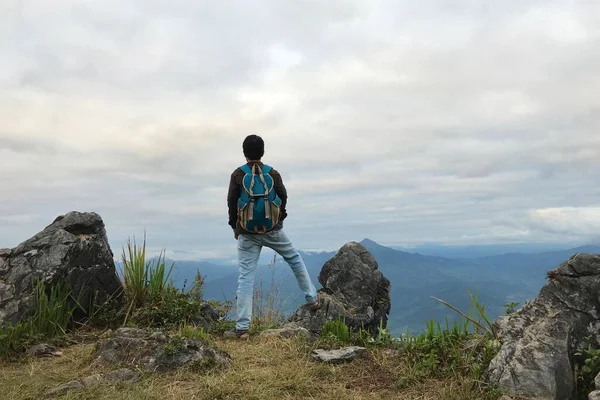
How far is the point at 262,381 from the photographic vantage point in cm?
468

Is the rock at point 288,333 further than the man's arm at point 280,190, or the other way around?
the man's arm at point 280,190

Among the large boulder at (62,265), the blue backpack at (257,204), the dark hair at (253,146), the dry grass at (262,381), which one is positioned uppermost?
the dark hair at (253,146)

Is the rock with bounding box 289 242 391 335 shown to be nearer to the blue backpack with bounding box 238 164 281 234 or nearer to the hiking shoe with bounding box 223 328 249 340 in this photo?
the hiking shoe with bounding box 223 328 249 340

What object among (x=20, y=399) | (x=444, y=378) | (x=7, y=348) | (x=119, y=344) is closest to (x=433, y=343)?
(x=444, y=378)

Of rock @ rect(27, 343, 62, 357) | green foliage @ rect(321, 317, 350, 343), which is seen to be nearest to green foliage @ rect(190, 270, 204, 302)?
rock @ rect(27, 343, 62, 357)

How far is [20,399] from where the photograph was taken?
173 inches

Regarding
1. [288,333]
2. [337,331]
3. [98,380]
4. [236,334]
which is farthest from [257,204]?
[98,380]

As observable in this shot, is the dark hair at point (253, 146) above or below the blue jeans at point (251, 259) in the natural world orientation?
above

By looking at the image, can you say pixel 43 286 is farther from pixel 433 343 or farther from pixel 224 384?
pixel 433 343

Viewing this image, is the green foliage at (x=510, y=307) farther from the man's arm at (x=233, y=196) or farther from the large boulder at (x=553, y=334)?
the man's arm at (x=233, y=196)

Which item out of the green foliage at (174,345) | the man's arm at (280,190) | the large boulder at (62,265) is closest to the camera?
the green foliage at (174,345)

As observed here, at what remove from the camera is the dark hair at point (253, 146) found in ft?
23.5

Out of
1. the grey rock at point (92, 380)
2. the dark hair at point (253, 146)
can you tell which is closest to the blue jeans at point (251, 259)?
the dark hair at point (253, 146)

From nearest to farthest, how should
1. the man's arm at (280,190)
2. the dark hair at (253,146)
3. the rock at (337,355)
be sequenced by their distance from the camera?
the rock at (337,355) → the dark hair at (253,146) → the man's arm at (280,190)
